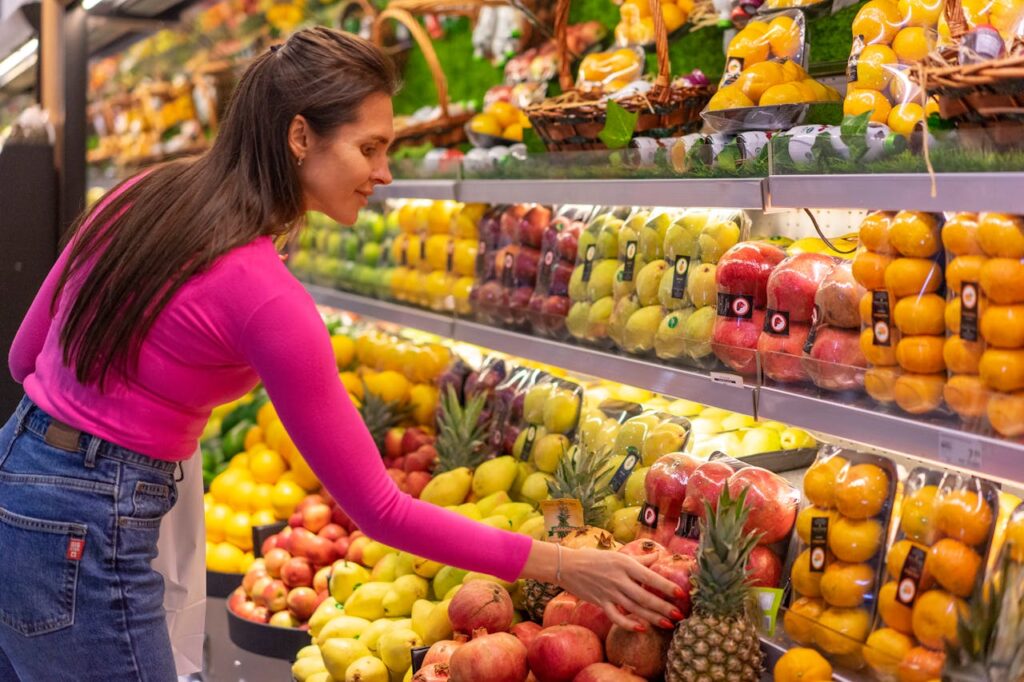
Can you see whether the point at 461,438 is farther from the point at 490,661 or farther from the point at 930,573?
the point at 930,573

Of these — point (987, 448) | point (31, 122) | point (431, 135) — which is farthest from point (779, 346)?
point (31, 122)

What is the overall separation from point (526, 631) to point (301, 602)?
3.38 ft

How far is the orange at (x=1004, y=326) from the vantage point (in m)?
1.64

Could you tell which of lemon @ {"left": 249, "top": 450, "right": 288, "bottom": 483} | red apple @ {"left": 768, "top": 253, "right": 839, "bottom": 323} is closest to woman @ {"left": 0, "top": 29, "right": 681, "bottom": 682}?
red apple @ {"left": 768, "top": 253, "right": 839, "bottom": 323}

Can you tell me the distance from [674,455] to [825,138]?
75cm

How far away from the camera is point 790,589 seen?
2.02 metres

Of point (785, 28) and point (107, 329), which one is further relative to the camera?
point (785, 28)

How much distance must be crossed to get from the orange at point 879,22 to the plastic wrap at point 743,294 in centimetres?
47

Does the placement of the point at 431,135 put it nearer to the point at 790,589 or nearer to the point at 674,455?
the point at 674,455

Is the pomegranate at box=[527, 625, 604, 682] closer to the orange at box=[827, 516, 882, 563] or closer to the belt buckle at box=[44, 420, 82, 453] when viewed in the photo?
the orange at box=[827, 516, 882, 563]

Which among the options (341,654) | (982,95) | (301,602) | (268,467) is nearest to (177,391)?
(341,654)

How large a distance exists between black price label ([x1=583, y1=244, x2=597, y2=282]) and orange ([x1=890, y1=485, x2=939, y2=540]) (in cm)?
127

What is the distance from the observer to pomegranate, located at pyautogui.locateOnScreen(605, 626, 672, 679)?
191cm

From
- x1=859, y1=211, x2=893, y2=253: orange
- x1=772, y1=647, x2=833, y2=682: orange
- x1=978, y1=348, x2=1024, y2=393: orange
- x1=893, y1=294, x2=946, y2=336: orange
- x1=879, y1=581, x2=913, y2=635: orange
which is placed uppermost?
x1=859, y1=211, x2=893, y2=253: orange
